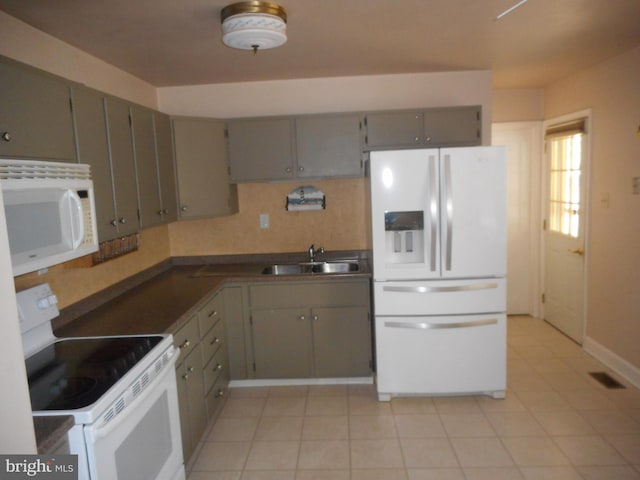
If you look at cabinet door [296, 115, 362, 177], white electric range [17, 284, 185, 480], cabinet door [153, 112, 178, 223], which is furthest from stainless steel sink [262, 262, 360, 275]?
white electric range [17, 284, 185, 480]

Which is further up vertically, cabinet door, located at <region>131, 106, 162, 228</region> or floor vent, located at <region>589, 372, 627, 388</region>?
cabinet door, located at <region>131, 106, 162, 228</region>

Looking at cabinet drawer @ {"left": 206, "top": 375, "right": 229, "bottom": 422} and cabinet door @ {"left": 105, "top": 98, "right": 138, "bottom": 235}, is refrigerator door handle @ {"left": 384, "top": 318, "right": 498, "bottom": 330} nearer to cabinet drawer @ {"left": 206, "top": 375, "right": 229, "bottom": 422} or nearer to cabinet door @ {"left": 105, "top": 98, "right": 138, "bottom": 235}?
cabinet drawer @ {"left": 206, "top": 375, "right": 229, "bottom": 422}

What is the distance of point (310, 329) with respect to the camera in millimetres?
3340

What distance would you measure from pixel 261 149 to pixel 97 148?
4.85 ft

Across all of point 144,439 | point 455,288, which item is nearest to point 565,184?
point 455,288

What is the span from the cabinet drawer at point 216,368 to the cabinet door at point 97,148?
3.36 ft

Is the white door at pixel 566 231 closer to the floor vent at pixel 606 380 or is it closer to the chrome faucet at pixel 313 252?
the floor vent at pixel 606 380

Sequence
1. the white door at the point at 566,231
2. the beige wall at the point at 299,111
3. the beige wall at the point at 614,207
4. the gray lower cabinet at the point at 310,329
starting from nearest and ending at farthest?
the beige wall at the point at 614,207, the gray lower cabinet at the point at 310,329, the beige wall at the point at 299,111, the white door at the point at 566,231

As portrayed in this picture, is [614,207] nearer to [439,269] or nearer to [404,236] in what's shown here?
[439,269]

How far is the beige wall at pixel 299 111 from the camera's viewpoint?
3699 millimetres

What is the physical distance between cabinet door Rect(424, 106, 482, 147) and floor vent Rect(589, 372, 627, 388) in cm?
199

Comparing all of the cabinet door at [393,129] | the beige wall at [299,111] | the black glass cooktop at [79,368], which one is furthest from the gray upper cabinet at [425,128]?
the black glass cooktop at [79,368]

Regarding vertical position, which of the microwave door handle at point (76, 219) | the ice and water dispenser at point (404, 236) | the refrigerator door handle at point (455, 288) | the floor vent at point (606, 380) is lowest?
the floor vent at point (606, 380)

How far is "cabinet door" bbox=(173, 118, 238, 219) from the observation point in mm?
3326
